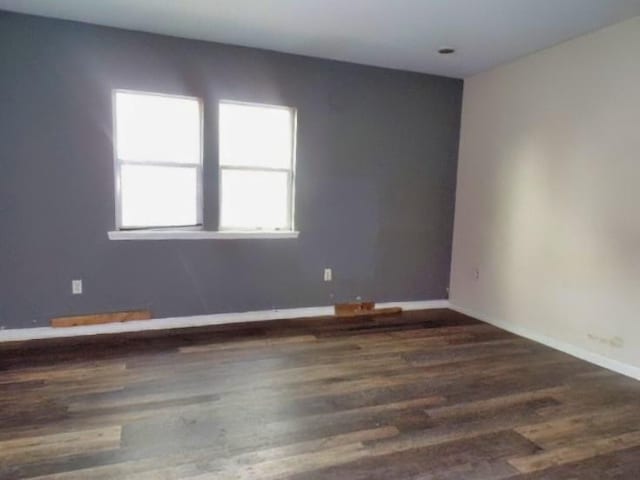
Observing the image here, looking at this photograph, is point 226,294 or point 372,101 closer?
point 226,294

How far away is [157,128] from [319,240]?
178cm

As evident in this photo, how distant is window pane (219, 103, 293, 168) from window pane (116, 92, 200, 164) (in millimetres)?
262

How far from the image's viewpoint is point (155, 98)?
3.65 metres

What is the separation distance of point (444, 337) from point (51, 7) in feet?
13.0

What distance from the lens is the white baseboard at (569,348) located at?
305 centimetres

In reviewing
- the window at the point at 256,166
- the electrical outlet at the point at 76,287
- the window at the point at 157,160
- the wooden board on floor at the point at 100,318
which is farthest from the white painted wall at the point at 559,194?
the electrical outlet at the point at 76,287

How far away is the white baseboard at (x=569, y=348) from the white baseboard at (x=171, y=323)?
2.76ft

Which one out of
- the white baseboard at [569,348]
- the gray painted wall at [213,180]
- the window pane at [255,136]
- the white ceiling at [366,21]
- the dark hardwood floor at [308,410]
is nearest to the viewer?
the dark hardwood floor at [308,410]

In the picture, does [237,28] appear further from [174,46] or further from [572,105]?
[572,105]

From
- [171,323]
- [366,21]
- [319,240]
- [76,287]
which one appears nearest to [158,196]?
[76,287]

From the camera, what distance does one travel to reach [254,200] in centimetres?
407

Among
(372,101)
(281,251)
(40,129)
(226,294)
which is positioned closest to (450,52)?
(372,101)

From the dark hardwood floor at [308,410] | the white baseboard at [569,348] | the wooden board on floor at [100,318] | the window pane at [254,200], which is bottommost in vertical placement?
the dark hardwood floor at [308,410]

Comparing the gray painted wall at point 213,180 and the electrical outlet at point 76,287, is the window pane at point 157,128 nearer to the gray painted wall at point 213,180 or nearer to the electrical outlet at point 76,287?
the gray painted wall at point 213,180
